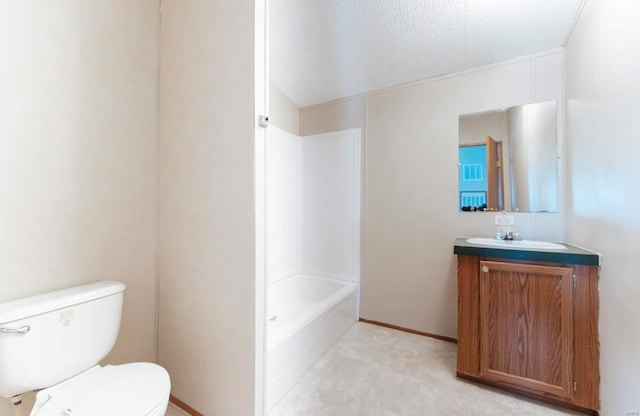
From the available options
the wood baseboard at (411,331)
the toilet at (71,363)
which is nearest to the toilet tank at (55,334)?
the toilet at (71,363)

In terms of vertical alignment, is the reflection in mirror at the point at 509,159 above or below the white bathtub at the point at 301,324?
above

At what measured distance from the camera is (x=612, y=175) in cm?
123

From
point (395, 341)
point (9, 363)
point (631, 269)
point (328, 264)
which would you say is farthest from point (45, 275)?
point (631, 269)

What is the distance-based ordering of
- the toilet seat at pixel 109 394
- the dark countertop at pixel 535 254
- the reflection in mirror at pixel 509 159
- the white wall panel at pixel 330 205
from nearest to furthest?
the toilet seat at pixel 109 394 → the dark countertop at pixel 535 254 → the reflection in mirror at pixel 509 159 → the white wall panel at pixel 330 205

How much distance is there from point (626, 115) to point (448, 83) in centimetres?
137

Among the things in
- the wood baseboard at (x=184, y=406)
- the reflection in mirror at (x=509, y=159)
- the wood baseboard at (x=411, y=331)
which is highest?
the reflection in mirror at (x=509, y=159)

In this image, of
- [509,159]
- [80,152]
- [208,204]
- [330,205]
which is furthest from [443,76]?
[80,152]

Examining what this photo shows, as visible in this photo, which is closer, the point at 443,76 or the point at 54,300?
the point at 54,300

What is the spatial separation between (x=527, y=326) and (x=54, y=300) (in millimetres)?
2410

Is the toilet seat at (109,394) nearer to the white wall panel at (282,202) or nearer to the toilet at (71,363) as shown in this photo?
the toilet at (71,363)

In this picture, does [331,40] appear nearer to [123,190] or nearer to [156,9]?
[156,9]

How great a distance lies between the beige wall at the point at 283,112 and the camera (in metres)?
2.58

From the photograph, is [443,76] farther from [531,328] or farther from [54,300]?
[54,300]

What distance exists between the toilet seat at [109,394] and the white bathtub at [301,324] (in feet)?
1.84
